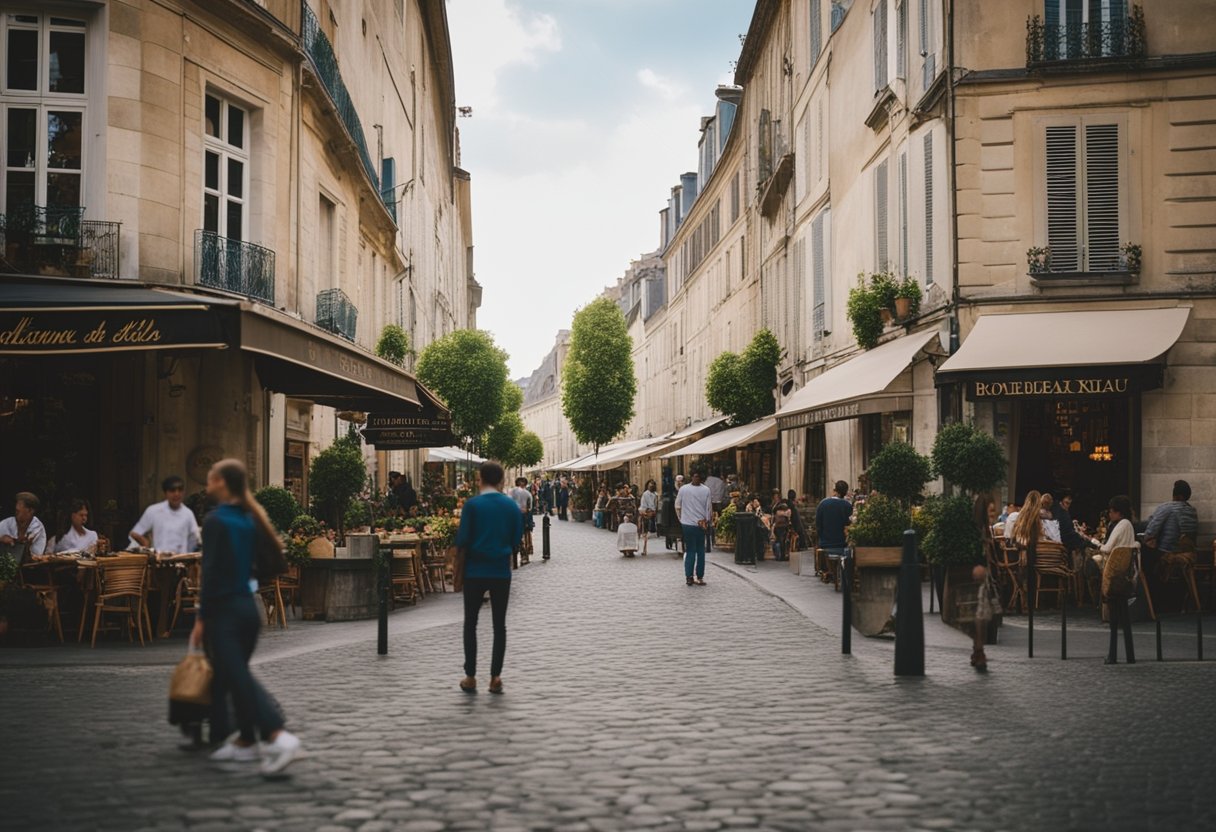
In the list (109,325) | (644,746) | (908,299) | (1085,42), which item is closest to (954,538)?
(644,746)

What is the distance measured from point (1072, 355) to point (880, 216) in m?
6.67

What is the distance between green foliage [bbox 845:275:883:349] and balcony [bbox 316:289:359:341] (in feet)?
29.5

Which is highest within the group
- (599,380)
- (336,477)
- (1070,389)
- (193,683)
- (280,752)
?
(599,380)

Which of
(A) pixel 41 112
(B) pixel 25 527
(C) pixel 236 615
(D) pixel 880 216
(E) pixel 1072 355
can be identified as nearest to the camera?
(C) pixel 236 615

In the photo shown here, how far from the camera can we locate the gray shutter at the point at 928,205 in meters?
19.5

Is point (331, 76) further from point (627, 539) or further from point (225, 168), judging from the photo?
point (627, 539)

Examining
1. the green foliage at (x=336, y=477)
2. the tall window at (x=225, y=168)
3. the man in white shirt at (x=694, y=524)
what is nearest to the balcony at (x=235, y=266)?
the tall window at (x=225, y=168)

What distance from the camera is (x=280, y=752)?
656 cm

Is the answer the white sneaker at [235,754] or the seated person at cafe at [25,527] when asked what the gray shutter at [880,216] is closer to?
the seated person at cafe at [25,527]

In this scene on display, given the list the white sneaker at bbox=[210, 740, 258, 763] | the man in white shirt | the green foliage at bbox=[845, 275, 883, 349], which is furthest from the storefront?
the white sneaker at bbox=[210, 740, 258, 763]

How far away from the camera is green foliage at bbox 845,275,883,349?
71.9 ft

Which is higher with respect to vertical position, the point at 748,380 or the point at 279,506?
the point at 748,380

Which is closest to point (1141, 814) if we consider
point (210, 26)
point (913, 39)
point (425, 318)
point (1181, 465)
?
point (1181, 465)

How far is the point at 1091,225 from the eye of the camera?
17.8m
